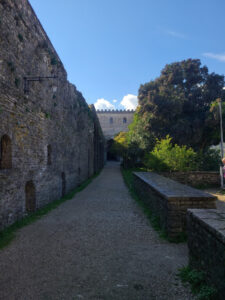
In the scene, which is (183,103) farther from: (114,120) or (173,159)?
(114,120)

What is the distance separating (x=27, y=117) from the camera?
683 centimetres

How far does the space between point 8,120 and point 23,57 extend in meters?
2.10

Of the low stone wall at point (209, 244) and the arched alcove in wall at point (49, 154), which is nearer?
the low stone wall at point (209, 244)

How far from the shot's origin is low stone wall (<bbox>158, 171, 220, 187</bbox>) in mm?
12977

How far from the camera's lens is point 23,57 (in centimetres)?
659

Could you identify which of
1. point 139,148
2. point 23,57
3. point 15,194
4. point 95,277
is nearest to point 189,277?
point 95,277

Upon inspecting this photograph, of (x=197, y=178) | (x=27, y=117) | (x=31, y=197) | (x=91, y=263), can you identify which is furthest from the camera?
(x=197, y=178)

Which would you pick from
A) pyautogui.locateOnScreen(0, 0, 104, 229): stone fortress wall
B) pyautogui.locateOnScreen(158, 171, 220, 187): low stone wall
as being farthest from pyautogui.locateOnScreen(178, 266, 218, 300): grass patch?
pyautogui.locateOnScreen(158, 171, 220, 187): low stone wall

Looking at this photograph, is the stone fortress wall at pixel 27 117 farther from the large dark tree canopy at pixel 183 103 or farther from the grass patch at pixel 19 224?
the large dark tree canopy at pixel 183 103

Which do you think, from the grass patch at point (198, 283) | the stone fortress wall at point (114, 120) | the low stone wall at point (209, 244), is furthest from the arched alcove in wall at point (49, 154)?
the stone fortress wall at point (114, 120)

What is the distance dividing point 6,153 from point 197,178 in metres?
10.5

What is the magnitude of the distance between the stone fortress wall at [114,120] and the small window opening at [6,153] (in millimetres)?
55644

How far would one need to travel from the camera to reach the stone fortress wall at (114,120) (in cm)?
6166

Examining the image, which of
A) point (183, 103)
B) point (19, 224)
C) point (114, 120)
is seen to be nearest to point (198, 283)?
point (19, 224)
